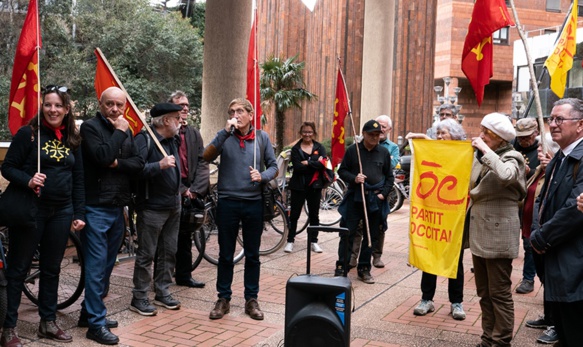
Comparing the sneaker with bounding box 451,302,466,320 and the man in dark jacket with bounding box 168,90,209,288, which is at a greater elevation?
the man in dark jacket with bounding box 168,90,209,288

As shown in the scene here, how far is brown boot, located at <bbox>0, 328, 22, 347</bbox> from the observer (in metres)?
4.96

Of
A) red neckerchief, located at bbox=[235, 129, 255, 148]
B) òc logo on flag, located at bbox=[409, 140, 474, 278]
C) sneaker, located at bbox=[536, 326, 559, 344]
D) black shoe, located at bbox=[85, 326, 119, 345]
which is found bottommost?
sneaker, located at bbox=[536, 326, 559, 344]

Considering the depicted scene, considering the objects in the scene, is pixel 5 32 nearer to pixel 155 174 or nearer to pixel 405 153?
pixel 405 153

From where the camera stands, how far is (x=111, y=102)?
Result: 5570 millimetres

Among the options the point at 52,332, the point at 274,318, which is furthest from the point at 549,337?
the point at 52,332

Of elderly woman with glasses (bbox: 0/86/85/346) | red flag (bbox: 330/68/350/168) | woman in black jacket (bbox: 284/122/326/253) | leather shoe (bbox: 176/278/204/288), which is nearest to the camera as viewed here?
elderly woman with glasses (bbox: 0/86/85/346)

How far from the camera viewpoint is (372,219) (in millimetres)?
7957

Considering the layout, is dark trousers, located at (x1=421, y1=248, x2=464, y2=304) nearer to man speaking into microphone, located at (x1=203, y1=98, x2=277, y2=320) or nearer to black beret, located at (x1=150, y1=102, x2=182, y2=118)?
man speaking into microphone, located at (x1=203, y1=98, x2=277, y2=320)

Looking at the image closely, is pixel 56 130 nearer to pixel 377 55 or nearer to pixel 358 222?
pixel 358 222

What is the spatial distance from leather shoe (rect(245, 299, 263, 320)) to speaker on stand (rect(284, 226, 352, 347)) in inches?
70.9

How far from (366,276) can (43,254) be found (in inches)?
153

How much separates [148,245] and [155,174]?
69 centimetres

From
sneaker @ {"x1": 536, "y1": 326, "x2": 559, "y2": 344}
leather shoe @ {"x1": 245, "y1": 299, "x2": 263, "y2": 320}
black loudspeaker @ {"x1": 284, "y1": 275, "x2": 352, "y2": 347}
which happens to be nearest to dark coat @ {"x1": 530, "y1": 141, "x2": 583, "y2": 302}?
black loudspeaker @ {"x1": 284, "y1": 275, "x2": 352, "y2": 347}

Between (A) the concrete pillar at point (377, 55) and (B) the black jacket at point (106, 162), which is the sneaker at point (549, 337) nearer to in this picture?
(B) the black jacket at point (106, 162)
